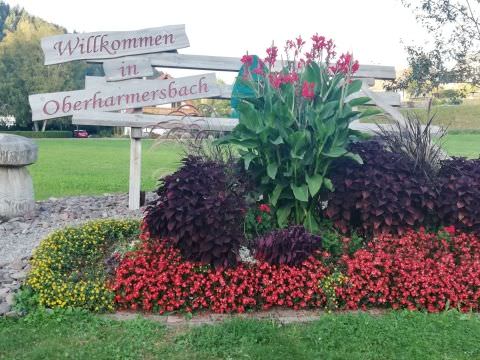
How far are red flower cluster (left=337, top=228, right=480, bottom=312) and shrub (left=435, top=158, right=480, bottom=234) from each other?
0.42 meters

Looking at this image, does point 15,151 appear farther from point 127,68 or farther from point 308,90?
point 308,90

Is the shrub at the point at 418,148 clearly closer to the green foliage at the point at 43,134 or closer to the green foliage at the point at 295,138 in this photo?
the green foliage at the point at 295,138

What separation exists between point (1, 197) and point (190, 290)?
165 inches

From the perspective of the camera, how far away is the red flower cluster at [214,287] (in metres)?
4.14

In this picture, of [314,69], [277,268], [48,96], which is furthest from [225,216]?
[48,96]

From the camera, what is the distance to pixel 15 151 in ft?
22.6

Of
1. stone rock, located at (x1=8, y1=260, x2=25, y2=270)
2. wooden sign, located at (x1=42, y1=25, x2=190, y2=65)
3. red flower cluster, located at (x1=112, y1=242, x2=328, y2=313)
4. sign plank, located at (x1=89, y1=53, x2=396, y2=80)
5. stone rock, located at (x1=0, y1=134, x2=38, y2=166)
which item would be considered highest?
wooden sign, located at (x1=42, y1=25, x2=190, y2=65)

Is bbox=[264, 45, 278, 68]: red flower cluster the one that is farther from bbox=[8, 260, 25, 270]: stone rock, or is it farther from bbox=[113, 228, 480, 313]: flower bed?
bbox=[8, 260, 25, 270]: stone rock

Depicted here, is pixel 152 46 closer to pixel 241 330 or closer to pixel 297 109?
pixel 297 109

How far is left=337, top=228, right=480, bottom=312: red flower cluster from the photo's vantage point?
13.9 feet

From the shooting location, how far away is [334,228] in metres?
5.16

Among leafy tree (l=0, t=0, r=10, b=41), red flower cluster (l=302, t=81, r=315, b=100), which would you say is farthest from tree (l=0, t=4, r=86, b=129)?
red flower cluster (l=302, t=81, r=315, b=100)

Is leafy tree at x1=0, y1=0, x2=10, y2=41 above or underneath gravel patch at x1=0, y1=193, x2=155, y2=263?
above

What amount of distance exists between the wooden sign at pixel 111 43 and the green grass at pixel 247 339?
4338 millimetres
